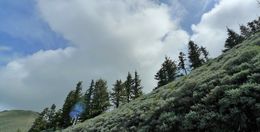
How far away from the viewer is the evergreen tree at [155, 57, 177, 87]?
65.4 metres

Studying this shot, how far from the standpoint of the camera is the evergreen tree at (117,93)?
223ft

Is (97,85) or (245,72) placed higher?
(97,85)

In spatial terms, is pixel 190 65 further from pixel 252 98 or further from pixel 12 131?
pixel 12 131

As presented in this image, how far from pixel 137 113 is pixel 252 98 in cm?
879

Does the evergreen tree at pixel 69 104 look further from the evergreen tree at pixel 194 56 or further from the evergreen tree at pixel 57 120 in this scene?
the evergreen tree at pixel 194 56

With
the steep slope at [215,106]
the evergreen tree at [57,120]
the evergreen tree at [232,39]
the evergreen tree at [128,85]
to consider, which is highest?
the evergreen tree at [232,39]

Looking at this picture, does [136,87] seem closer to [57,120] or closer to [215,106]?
[57,120]

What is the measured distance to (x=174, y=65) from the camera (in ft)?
226

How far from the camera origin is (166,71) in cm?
6812

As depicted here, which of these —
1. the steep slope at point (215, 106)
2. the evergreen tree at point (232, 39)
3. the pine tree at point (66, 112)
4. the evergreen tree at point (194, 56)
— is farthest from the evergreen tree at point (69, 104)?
the steep slope at point (215, 106)

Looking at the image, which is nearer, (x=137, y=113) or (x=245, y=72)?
(x=245, y=72)

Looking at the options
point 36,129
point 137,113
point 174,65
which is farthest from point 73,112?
point 137,113

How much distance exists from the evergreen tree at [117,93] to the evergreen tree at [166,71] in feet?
32.4

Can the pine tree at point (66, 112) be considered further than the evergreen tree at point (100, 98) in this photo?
Yes
